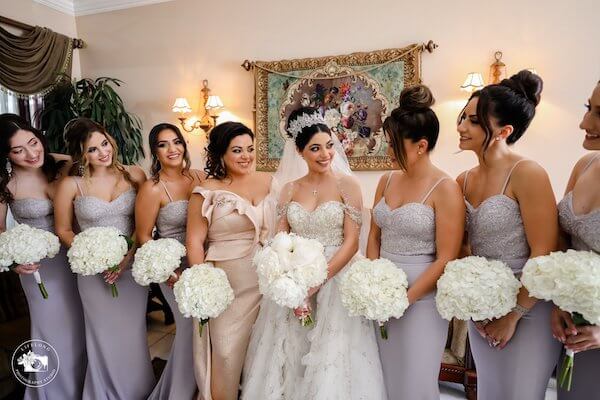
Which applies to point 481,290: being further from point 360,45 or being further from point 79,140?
point 360,45

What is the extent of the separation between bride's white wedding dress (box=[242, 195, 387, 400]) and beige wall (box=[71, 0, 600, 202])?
2.45m

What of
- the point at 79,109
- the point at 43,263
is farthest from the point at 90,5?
the point at 43,263

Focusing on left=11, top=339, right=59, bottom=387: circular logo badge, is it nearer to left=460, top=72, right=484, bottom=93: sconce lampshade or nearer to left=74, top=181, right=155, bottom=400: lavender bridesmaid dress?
left=74, top=181, right=155, bottom=400: lavender bridesmaid dress

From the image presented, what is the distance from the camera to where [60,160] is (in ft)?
8.57

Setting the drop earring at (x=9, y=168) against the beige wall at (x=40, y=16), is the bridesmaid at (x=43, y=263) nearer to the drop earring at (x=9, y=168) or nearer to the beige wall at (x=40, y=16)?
the drop earring at (x=9, y=168)

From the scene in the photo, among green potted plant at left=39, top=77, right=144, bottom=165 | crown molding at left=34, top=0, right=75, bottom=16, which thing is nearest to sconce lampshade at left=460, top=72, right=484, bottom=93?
green potted plant at left=39, top=77, right=144, bottom=165

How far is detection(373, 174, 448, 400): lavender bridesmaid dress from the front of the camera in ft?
5.34

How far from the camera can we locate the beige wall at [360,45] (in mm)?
3537

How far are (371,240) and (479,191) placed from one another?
1.90 ft

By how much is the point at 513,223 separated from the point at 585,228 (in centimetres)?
23

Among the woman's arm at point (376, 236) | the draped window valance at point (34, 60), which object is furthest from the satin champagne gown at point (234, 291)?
the draped window valance at point (34, 60)

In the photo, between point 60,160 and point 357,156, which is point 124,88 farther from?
point 357,156

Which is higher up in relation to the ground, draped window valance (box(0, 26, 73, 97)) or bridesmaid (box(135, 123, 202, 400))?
draped window valance (box(0, 26, 73, 97))

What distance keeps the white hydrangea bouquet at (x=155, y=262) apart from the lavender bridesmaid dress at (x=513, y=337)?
1.55 m
